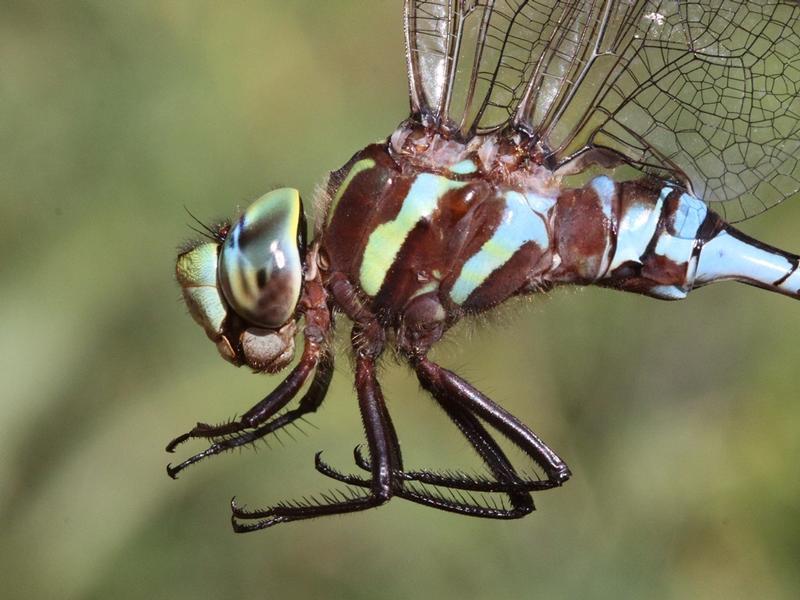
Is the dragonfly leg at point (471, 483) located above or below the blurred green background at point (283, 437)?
below

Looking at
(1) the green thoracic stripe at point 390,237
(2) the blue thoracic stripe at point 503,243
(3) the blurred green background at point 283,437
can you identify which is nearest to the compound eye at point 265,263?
(1) the green thoracic stripe at point 390,237

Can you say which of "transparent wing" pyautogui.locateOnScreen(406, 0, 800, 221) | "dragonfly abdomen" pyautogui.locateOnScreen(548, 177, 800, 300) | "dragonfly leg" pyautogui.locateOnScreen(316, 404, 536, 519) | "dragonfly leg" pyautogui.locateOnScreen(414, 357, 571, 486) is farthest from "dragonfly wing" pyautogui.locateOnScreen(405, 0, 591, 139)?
"dragonfly leg" pyautogui.locateOnScreen(316, 404, 536, 519)

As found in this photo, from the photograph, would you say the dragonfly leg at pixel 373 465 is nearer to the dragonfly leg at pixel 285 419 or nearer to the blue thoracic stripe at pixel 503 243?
the dragonfly leg at pixel 285 419

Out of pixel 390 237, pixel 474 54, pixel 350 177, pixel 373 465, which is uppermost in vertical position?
pixel 474 54

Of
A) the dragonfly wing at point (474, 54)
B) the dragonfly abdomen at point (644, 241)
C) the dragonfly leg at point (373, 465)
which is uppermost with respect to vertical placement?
the dragonfly wing at point (474, 54)

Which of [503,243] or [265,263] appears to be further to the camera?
[503,243]

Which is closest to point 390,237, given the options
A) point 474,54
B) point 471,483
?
point 474,54

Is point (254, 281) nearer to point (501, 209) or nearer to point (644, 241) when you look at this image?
point (501, 209)
